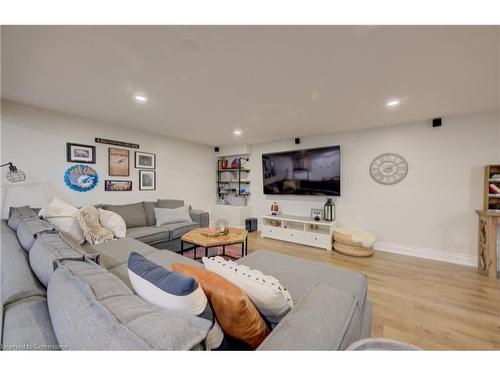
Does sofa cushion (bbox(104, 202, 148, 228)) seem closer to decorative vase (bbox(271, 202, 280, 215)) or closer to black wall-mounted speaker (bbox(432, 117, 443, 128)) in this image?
decorative vase (bbox(271, 202, 280, 215))

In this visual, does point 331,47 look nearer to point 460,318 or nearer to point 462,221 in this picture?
point 460,318

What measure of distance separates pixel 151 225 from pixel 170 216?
35 cm

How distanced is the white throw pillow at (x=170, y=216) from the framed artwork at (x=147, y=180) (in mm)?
639

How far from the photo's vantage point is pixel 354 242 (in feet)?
10.1

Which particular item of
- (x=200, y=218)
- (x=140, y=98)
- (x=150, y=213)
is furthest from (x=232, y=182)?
(x=140, y=98)

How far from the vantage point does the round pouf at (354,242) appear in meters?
3.05

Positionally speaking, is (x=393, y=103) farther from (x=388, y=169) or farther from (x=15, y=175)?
(x=15, y=175)

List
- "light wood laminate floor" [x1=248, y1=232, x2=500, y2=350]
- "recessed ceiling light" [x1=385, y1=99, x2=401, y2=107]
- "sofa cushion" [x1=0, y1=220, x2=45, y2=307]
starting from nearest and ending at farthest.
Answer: "sofa cushion" [x1=0, y1=220, x2=45, y2=307]
"light wood laminate floor" [x1=248, y1=232, x2=500, y2=350]
"recessed ceiling light" [x1=385, y1=99, x2=401, y2=107]

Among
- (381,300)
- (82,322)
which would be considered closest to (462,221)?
(381,300)

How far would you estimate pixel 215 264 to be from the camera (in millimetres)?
1046

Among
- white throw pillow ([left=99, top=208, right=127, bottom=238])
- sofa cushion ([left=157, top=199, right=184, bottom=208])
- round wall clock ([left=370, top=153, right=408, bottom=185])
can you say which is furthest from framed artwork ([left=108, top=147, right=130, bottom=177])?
round wall clock ([left=370, top=153, right=408, bottom=185])

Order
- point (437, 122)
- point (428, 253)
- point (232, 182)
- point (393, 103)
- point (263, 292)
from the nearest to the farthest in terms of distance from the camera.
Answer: point (263, 292) → point (393, 103) → point (437, 122) → point (428, 253) → point (232, 182)

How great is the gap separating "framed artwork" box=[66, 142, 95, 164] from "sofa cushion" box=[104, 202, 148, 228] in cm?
78

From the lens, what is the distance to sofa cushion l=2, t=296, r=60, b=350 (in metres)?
0.63
